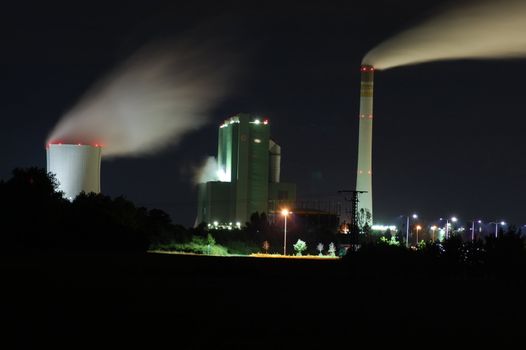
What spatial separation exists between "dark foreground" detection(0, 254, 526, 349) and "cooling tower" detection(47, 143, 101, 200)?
36092 millimetres

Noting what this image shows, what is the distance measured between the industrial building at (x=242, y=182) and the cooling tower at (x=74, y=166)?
3078 centimetres

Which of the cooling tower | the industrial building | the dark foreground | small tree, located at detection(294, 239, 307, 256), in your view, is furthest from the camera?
the industrial building

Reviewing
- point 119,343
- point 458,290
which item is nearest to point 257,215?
point 458,290

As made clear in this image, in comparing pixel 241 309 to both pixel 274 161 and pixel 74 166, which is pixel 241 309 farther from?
pixel 274 161

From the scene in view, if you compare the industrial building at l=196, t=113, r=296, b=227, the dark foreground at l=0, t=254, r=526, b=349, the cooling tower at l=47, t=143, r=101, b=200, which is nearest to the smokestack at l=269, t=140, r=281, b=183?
the industrial building at l=196, t=113, r=296, b=227

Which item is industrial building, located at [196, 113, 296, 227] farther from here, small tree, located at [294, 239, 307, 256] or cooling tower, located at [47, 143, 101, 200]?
cooling tower, located at [47, 143, 101, 200]

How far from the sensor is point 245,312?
2625 cm

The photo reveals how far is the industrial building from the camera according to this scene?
11462 cm

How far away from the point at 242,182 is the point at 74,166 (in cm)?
3396

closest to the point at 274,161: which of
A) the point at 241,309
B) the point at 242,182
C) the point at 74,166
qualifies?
the point at 242,182

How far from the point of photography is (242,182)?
376 feet

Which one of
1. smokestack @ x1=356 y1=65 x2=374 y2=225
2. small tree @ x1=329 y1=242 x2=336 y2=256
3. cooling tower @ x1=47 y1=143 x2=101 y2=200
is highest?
smokestack @ x1=356 y1=65 x2=374 y2=225

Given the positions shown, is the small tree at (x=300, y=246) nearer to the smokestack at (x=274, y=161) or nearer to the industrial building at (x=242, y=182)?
the industrial building at (x=242, y=182)

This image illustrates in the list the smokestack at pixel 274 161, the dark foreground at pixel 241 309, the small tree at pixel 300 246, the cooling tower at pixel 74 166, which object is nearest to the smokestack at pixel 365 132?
the smokestack at pixel 274 161
